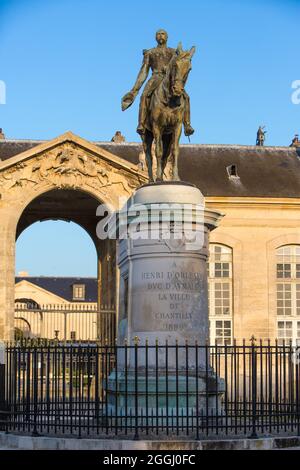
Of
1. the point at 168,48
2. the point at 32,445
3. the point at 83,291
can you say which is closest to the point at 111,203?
the point at 168,48

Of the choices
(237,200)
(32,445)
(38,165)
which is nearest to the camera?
(32,445)

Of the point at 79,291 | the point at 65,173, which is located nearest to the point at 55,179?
the point at 65,173

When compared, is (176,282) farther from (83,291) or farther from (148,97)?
(83,291)

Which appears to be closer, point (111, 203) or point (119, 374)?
point (119, 374)

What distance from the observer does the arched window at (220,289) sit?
39.1 m

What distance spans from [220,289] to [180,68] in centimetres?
2573

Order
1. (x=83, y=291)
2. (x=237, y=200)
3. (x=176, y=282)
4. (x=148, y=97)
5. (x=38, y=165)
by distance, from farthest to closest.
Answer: (x=83, y=291), (x=237, y=200), (x=38, y=165), (x=148, y=97), (x=176, y=282)

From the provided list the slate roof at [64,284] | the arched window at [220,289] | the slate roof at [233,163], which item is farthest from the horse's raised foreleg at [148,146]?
the slate roof at [64,284]

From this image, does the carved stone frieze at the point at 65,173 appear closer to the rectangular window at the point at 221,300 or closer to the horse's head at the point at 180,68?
the rectangular window at the point at 221,300

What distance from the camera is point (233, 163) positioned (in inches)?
1650

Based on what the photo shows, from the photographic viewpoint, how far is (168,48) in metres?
14.9

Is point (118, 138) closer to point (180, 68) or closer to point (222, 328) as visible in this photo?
point (222, 328)

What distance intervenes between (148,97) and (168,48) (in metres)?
0.84

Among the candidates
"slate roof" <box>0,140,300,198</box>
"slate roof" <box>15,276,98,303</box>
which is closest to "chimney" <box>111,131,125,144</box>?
"slate roof" <box>0,140,300,198</box>
